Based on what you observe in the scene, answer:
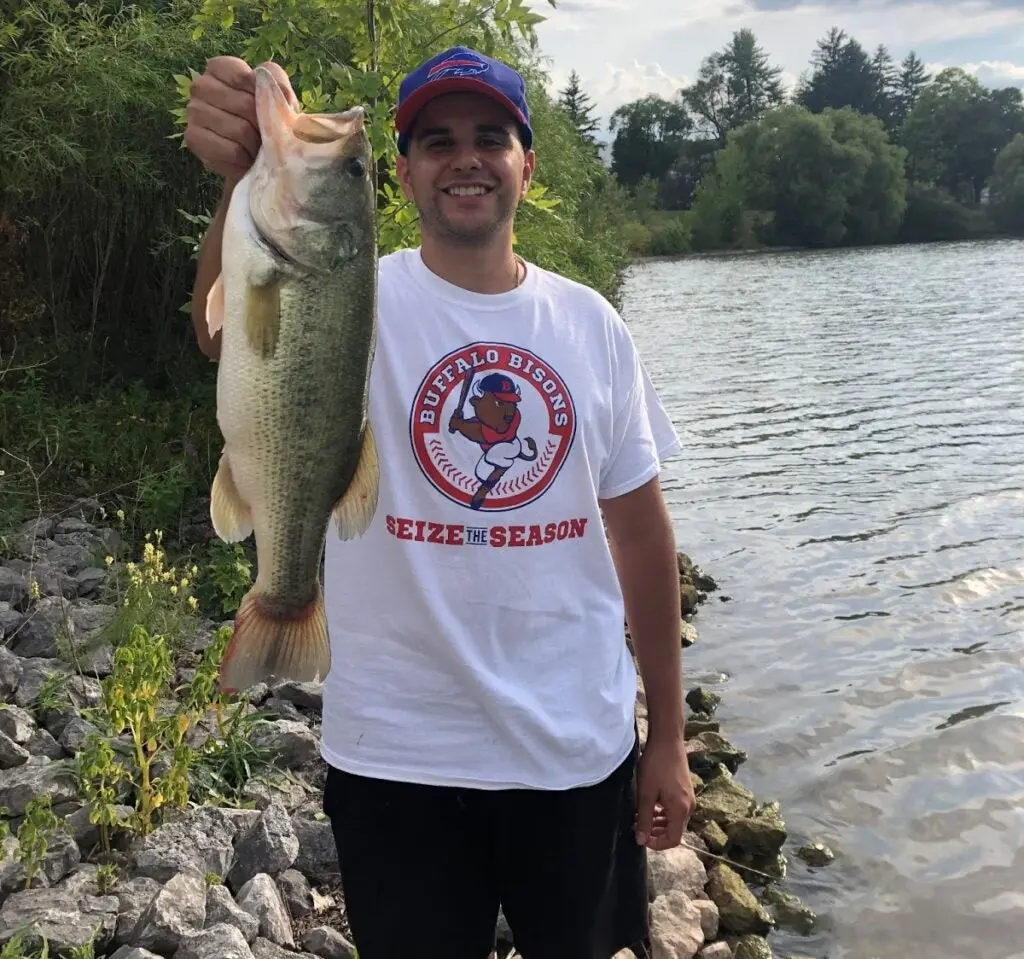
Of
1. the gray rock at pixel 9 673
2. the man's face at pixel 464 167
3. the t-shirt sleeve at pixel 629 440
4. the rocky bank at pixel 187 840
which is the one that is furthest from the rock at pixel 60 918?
the man's face at pixel 464 167

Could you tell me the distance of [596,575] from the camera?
243 centimetres

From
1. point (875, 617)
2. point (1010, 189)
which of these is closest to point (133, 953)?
point (875, 617)

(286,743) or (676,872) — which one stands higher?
(286,743)

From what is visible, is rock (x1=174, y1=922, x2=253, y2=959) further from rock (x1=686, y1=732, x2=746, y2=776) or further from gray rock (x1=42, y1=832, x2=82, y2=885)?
rock (x1=686, y1=732, x2=746, y2=776)

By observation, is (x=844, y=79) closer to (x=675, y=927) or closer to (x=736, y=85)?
(x=736, y=85)

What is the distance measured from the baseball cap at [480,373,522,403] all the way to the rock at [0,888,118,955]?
7.07ft

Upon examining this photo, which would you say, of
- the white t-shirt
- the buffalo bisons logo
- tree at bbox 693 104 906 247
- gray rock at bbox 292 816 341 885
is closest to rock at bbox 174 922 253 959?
gray rock at bbox 292 816 341 885

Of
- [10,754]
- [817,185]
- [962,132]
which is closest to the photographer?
[10,754]

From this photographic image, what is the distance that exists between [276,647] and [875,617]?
688cm

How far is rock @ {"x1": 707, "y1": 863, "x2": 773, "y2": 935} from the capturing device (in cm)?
469

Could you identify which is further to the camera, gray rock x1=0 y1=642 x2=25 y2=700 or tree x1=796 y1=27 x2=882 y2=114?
tree x1=796 y1=27 x2=882 y2=114

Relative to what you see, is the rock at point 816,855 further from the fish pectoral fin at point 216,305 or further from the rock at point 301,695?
the fish pectoral fin at point 216,305

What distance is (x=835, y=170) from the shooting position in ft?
206

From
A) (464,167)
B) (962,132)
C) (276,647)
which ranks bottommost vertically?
(276,647)
